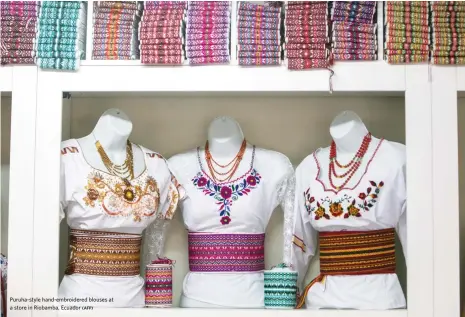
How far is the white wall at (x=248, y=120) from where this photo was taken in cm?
384

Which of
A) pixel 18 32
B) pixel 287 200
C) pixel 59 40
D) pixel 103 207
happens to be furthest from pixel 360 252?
pixel 18 32

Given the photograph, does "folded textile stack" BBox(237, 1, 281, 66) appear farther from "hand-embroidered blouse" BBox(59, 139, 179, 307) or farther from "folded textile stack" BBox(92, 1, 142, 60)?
"hand-embroidered blouse" BBox(59, 139, 179, 307)

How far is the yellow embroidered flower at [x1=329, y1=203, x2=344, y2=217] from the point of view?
341 cm

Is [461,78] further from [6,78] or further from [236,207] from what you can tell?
[6,78]

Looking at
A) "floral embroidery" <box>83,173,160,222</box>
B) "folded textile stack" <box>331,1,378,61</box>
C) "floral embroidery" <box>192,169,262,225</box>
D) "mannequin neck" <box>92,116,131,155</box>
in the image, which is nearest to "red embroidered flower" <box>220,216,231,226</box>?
"floral embroidery" <box>192,169,262,225</box>

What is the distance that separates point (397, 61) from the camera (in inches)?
130

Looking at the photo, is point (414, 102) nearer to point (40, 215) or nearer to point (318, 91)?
point (318, 91)

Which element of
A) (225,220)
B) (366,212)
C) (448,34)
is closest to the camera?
(448,34)

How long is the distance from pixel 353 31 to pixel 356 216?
639mm

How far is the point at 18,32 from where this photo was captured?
339cm

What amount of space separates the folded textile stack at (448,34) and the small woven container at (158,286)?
46.4 inches

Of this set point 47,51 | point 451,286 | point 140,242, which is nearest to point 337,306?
point 451,286

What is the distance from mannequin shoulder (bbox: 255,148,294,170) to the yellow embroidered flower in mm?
255

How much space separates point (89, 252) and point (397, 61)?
4.11ft
